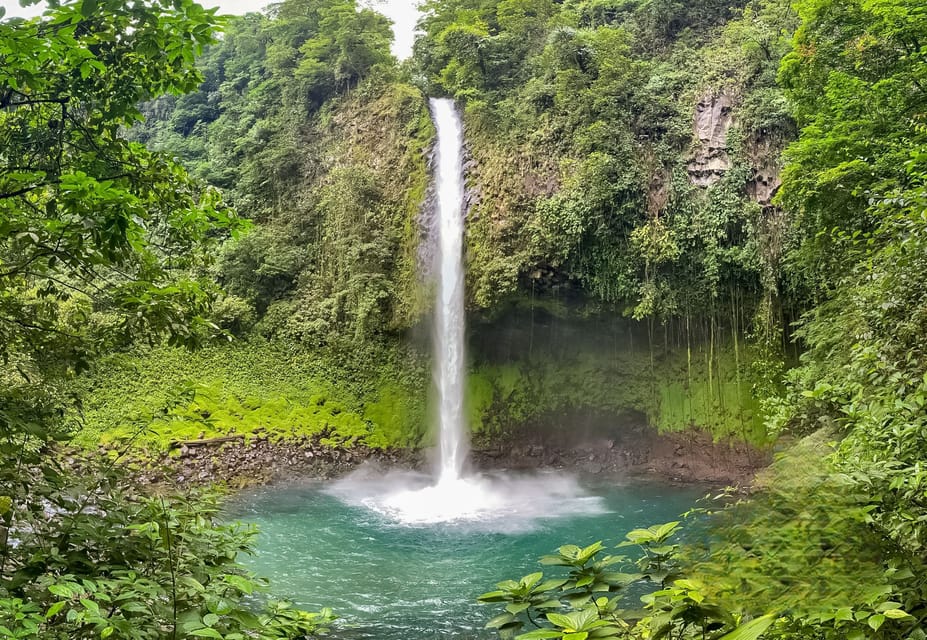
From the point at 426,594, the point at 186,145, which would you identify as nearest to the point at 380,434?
the point at 426,594

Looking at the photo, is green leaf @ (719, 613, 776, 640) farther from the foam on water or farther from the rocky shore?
the rocky shore

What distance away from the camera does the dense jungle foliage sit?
2355 millimetres

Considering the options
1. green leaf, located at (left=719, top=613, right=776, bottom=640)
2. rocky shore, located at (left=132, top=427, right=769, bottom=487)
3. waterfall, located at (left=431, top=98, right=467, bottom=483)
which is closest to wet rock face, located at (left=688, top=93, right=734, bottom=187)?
waterfall, located at (left=431, top=98, right=467, bottom=483)

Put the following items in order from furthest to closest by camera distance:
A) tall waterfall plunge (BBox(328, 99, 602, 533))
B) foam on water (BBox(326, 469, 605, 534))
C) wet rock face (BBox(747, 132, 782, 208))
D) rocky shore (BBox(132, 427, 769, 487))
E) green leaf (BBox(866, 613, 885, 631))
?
1. rocky shore (BBox(132, 427, 769, 487))
2. wet rock face (BBox(747, 132, 782, 208))
3. tall waterfall plunge (BBox(328, 99, 602, 533))
4. foam on water (BBox(326, 469, 605, 534))
5. green leaf (BBox(866, 613, 885, 631))

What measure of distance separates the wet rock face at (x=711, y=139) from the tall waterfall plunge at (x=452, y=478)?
5.60m

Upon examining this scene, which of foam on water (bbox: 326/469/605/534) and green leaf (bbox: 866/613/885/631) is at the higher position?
green leaf (bbox: 866/613/885/631)

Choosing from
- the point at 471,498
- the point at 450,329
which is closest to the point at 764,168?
the point at 450,329

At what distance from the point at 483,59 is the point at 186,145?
12.8m

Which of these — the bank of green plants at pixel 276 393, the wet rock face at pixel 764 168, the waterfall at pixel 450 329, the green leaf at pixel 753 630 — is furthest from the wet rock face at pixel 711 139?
the green leaf at pixel 753 630

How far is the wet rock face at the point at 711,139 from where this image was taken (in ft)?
42.3

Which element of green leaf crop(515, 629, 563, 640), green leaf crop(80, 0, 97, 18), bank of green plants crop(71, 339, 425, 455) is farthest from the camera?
bank of green plants crop(71, 339, 425, 455)

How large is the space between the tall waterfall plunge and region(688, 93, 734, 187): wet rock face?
5601 mm

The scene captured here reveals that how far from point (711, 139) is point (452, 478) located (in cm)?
977

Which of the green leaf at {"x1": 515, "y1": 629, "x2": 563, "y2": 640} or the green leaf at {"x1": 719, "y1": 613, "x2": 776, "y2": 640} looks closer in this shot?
the green leaf at {"x1": 719, "y1": 613, "x2": 776, "y2": 640}
